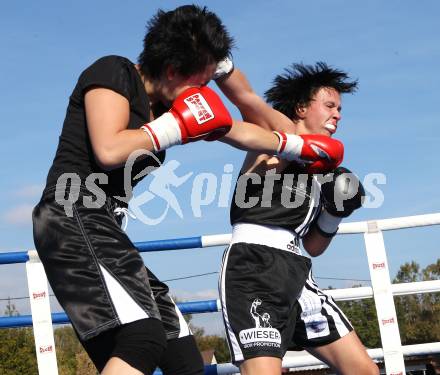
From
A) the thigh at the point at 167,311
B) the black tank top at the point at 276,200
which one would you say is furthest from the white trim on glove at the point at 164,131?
the black tank top at the point at 276,200

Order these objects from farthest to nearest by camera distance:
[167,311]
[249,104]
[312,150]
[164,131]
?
[249,104], [312,150], [167,311], [164,131]

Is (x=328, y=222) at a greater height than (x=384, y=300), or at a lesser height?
greater

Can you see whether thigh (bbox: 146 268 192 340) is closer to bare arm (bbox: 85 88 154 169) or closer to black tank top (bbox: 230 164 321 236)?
bare arm (bbox: 85 88 154 169)

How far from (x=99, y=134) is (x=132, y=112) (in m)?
0.22

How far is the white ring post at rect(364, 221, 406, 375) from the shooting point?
438cm

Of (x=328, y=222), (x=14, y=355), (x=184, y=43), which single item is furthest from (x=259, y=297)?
(x=14, y=355)

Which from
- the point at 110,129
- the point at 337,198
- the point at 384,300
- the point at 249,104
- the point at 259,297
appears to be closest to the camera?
the point at 110,129

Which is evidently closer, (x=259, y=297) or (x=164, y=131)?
(x=164, y=131)

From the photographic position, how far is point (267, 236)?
12.4 ft

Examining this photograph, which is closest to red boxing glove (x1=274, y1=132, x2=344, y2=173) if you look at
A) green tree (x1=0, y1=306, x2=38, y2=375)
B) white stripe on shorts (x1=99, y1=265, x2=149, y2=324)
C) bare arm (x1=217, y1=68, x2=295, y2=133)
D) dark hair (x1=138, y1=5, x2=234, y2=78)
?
bare arm (x1=217, y1=68, x2=295, y2=133)

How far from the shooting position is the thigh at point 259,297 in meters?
3.53

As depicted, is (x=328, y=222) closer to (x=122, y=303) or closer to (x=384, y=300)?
(x=384, y=300)

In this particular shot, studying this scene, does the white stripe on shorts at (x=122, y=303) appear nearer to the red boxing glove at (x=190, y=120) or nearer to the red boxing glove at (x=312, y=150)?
the red boxing glove at (x=190, y=120)

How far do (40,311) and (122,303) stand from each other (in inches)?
88.7
